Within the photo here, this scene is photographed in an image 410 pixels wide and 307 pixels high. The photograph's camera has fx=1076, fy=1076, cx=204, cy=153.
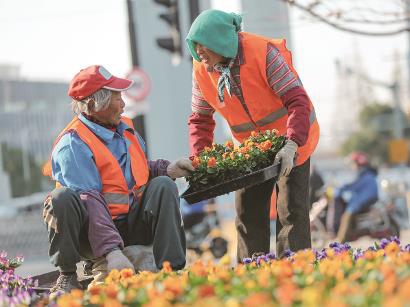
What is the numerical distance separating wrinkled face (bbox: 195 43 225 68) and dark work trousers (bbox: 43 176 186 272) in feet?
2.44

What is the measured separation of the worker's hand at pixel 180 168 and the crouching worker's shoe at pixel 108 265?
0.62 meters

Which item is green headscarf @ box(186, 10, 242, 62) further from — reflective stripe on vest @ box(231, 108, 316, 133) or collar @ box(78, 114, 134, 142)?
collar @ box(78, 114, 134, 142)

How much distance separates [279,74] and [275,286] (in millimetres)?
2218

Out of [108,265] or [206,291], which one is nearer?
[206,291]

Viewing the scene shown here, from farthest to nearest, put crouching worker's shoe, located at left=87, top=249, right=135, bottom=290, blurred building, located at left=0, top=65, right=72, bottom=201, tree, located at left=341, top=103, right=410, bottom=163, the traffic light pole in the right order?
1. blurred building, located at left=0, top=65, right=72, bottom=201
2. tree, located at left=341, top=103, right=410, bottom=163
3. the traffic light pole
4. crouching worker's shoe, located at left=87, top=249, right=135, bottom=290

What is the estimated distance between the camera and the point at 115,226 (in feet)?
15.9

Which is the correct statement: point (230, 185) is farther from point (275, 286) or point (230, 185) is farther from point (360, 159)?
point (360, 159)

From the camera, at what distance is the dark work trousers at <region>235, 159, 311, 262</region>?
5.41 metres

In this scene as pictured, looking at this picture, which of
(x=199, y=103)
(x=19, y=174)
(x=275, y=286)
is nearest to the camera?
(x=275, y=286)

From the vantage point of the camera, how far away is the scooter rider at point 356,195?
15281mm

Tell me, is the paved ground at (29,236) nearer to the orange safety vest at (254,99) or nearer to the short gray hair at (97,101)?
the orange safety vest at (254,99)

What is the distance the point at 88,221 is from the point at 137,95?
1213 centimetres

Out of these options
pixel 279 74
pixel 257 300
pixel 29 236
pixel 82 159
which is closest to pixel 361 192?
pixel 29 236

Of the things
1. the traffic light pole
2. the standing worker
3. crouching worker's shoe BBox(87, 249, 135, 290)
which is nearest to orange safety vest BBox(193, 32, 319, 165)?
the standing worker
